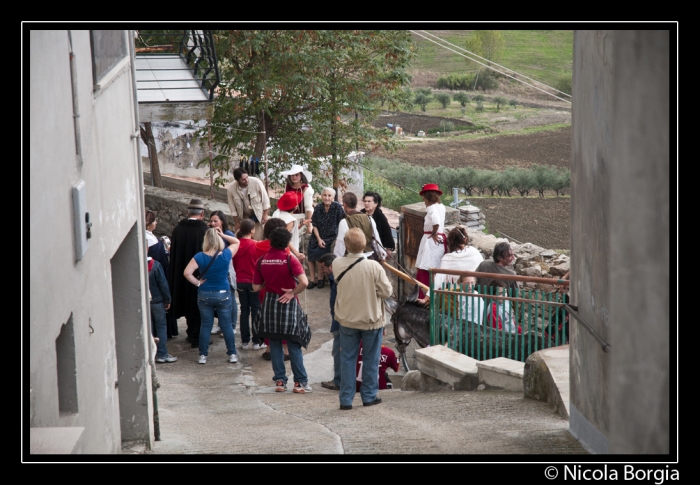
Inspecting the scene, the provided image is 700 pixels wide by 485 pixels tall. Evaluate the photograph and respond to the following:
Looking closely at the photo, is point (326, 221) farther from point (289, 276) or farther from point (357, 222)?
point (289, 276)

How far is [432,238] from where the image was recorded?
951 cm

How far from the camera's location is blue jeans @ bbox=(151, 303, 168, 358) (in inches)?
341

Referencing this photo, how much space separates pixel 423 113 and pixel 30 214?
139ft

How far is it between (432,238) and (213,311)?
2.69m

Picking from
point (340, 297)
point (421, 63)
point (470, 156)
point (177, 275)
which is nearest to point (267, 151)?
point (177, 275)

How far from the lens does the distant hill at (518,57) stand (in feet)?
156

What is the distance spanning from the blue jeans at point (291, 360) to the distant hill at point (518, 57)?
4024cm

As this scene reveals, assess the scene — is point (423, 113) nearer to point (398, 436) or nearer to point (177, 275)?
point (177, 275)

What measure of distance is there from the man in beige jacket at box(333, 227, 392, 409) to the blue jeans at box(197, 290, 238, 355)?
216cm

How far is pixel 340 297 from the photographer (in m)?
6.73

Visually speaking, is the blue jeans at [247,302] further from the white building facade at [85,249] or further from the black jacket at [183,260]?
the white building facade at [85,249]

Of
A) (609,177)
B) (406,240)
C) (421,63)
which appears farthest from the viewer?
(421,63)

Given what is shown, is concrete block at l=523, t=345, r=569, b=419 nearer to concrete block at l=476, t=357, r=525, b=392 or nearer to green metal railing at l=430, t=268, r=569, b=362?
concrete block at l=476, t=357, r=525, b=392

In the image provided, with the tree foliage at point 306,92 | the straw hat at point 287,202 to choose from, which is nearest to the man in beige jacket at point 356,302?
the straw hat at point 287,202
